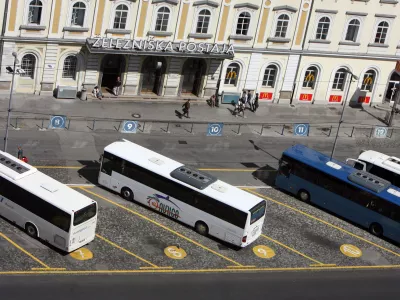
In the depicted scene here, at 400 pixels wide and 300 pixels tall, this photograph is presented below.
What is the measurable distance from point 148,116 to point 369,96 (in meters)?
25.5

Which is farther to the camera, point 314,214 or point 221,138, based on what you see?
point 221,138

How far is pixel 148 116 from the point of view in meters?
67.9

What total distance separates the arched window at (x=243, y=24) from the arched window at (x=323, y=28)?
7.46 metres

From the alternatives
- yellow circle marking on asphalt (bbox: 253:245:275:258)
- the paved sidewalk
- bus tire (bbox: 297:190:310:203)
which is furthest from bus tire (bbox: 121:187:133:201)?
the paved sidewalk

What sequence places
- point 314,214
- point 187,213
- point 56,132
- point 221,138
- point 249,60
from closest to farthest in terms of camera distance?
1. point 187,213
2. point 314,214
3. point 56,132
4. point 221,138
5. point 249,60

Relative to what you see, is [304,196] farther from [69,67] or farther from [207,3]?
[69,67]

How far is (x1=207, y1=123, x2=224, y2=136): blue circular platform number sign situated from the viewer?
6438cm

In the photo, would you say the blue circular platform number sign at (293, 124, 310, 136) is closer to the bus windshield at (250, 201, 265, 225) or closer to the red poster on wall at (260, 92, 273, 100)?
the red poster on wall at (260, 92, 273, 100)

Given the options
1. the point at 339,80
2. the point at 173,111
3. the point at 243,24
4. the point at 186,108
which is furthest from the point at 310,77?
the point at 173,111

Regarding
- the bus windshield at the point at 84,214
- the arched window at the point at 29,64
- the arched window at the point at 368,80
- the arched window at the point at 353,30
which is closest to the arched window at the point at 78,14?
the arched window at the point at 29,64

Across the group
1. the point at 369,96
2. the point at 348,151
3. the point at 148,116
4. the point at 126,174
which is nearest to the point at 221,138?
the point at 148,116

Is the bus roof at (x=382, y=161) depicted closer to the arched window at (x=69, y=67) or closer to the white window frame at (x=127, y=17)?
the white window frame at (x=127, y=17)

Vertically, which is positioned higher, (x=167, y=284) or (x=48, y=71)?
(x=48, y=71)

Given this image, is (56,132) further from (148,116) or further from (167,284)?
(167,284)
